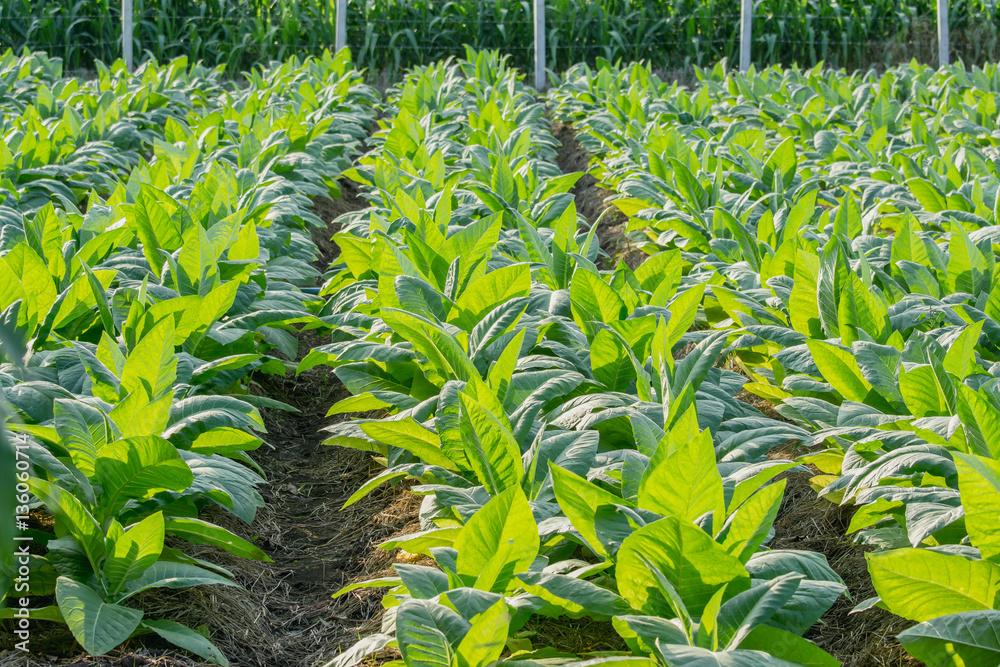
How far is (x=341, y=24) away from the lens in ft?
40.1

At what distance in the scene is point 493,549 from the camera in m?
1.85

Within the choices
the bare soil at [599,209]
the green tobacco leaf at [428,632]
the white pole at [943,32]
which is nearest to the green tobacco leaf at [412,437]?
Answer: the green tobacco leaf at [428,632]

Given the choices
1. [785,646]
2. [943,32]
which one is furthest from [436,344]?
[943,32]

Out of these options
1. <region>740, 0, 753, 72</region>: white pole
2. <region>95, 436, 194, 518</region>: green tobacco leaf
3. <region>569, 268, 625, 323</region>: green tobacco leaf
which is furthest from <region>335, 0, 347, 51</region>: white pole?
<region>95, 436, 194, 518</region>: green tobacco leaf

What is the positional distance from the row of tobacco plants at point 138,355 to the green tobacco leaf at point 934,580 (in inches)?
57.7

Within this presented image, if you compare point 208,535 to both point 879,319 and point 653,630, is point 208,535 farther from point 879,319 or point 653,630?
point 879,319

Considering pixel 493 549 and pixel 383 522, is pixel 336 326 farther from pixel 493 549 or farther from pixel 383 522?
pixel 493 549

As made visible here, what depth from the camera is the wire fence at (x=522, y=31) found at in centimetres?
1277

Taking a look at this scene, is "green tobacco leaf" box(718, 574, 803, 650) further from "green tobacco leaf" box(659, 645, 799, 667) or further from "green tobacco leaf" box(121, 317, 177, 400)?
"green tobacco leaf" box(121, 317, 177, 400)

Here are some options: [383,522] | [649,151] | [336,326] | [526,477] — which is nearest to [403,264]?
[336,326]

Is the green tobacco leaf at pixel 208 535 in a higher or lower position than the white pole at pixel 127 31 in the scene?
lower

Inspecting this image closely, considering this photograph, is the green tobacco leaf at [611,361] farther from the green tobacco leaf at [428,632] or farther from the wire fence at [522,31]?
the wire fence at [522,31]

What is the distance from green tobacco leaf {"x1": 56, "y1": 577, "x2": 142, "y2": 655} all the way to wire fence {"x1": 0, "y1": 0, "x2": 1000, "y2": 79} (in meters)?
11.5

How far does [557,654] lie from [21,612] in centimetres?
117
